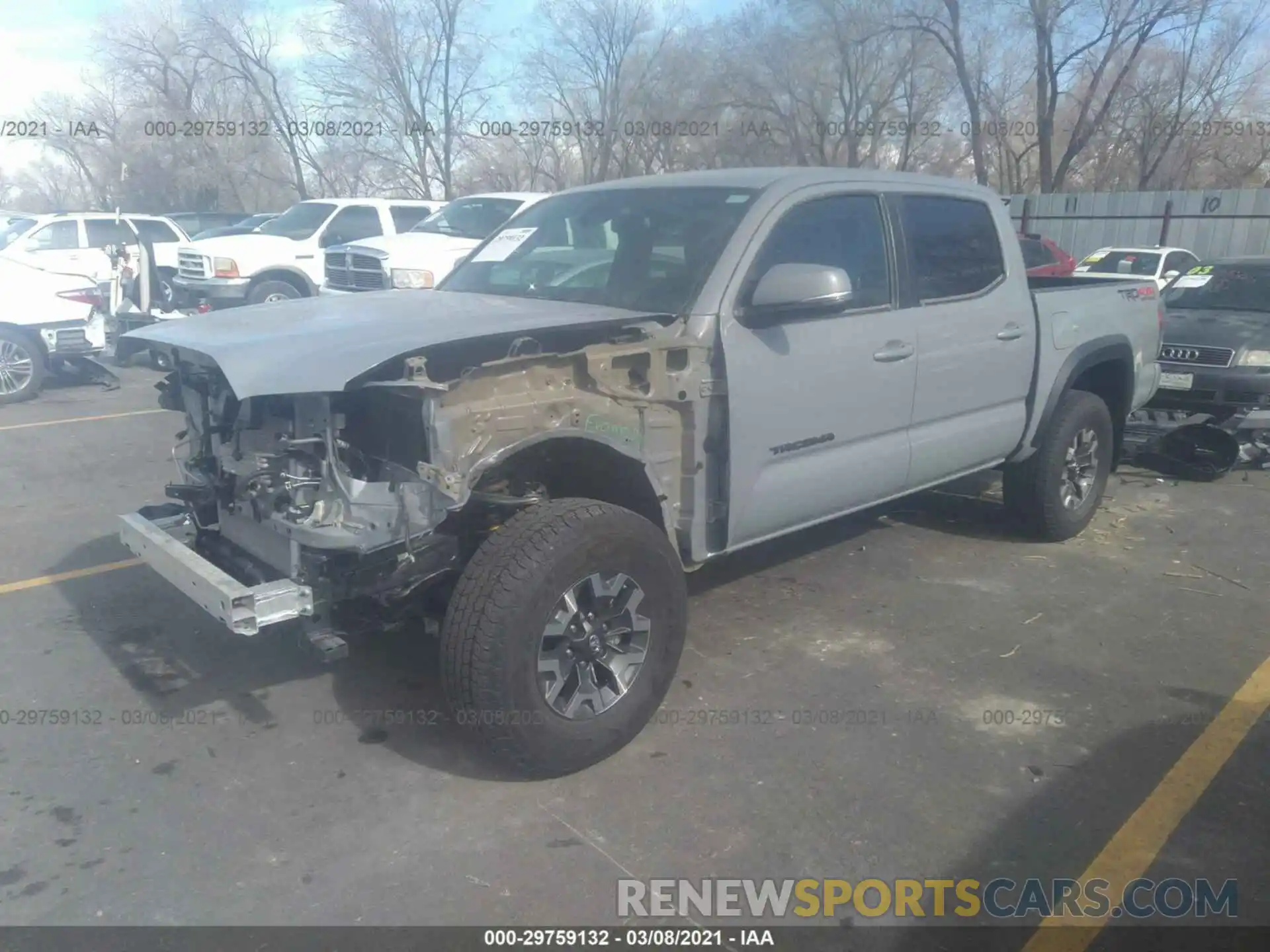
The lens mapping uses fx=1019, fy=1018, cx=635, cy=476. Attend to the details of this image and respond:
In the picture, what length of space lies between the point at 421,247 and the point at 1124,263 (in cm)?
1324

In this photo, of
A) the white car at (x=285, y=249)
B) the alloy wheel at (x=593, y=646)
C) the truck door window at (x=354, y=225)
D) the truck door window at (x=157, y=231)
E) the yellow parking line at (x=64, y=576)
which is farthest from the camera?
the truck door window at (x=157, y=231)

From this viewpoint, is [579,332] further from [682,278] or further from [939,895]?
[939,895]

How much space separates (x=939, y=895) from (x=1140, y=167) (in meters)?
35.2

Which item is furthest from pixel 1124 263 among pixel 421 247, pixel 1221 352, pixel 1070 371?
pixel 1070 371

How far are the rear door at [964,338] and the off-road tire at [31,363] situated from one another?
9.10 m

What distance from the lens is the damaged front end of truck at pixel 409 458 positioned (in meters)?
3.19

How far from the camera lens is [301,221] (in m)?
14.9

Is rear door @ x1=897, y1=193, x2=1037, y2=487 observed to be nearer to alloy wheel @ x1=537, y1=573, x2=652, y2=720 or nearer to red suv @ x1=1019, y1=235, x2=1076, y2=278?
alloy wheel @ x1=537, y1=573, x2=652, y2=720

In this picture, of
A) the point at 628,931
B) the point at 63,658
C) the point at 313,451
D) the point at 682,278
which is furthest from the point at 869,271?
the point at 63,658

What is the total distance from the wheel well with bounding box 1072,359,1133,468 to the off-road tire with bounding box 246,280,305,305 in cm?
1033

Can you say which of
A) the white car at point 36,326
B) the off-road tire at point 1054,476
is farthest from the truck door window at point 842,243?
the white car at point 36,326

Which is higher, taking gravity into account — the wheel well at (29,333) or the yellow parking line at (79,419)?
the wheel well at (29,333)

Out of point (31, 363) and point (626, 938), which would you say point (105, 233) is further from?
point (626, 938)

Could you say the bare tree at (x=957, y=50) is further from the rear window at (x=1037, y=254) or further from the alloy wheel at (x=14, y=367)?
the alloy wheel at (x=14, y=367)
